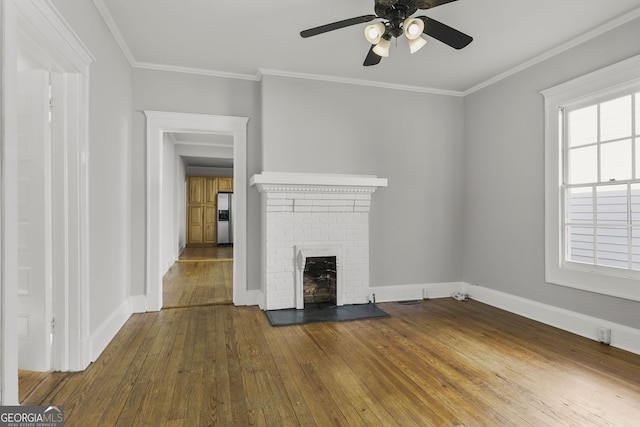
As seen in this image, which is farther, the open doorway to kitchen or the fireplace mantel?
the open doorway to kitchen

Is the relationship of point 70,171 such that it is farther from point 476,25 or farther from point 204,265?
point 204,265

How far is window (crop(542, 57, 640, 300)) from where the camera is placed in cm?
284

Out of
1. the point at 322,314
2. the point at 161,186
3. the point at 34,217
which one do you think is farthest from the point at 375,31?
the point at 161,186

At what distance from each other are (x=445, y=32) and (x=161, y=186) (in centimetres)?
326

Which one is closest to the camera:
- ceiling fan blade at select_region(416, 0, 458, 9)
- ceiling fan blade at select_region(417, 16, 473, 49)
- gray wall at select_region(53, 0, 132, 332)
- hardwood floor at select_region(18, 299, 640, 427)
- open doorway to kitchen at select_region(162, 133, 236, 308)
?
hardwood floor at select_region(18, 299, 640, 427)

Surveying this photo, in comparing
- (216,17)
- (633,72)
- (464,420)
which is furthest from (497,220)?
(216,17)

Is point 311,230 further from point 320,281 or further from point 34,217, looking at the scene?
point 34,217

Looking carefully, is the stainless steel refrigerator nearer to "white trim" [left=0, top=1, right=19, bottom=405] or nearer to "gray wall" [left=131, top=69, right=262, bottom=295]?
"gray wall" [left=131, top=69, right=262, bottom=295]

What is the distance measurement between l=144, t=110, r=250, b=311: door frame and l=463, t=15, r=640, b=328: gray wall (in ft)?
9.55

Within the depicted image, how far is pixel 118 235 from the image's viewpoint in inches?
132

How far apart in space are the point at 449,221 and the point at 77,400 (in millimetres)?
4195

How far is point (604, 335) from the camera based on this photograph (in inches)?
Answer: 116

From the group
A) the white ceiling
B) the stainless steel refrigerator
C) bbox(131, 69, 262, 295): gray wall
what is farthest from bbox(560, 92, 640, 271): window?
the stainless steel refrigerator

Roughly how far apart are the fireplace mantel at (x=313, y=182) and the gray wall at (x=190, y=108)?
17.1 inches
